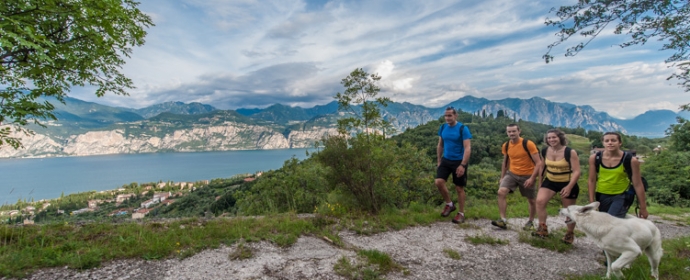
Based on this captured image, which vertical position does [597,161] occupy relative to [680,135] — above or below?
above

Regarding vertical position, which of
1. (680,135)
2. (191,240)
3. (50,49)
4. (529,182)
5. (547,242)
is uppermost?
(50,49)

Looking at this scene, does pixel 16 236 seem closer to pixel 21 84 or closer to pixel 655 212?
pixel 21 84

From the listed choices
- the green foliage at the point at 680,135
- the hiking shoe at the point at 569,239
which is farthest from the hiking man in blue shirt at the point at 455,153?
the green foliage at the point at 680,135

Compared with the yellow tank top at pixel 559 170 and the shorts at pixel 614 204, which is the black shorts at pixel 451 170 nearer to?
the yellow tank top at pixel 559 170

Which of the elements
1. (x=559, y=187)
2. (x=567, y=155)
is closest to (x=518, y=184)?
(x=559, y=187)

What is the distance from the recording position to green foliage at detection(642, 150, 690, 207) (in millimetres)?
12367

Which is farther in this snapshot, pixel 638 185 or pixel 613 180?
pixel 613 180

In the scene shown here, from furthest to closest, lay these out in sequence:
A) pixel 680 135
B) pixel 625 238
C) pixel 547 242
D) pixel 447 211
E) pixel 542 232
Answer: pixel 680 135
pixel 447 211
pixel 542 232
pixel 547 242
pixel 625 238

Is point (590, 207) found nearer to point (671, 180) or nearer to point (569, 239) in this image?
point (569, 239)

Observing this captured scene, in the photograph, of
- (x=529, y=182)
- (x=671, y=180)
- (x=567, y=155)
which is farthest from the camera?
(x=671, y=180)

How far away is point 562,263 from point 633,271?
74cm

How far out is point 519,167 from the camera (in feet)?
17.4

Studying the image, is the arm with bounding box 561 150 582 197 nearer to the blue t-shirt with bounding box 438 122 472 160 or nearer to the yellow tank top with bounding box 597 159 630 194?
the yellow tank top with bounding box 597 159 630 194

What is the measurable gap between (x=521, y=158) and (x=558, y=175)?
69cm
